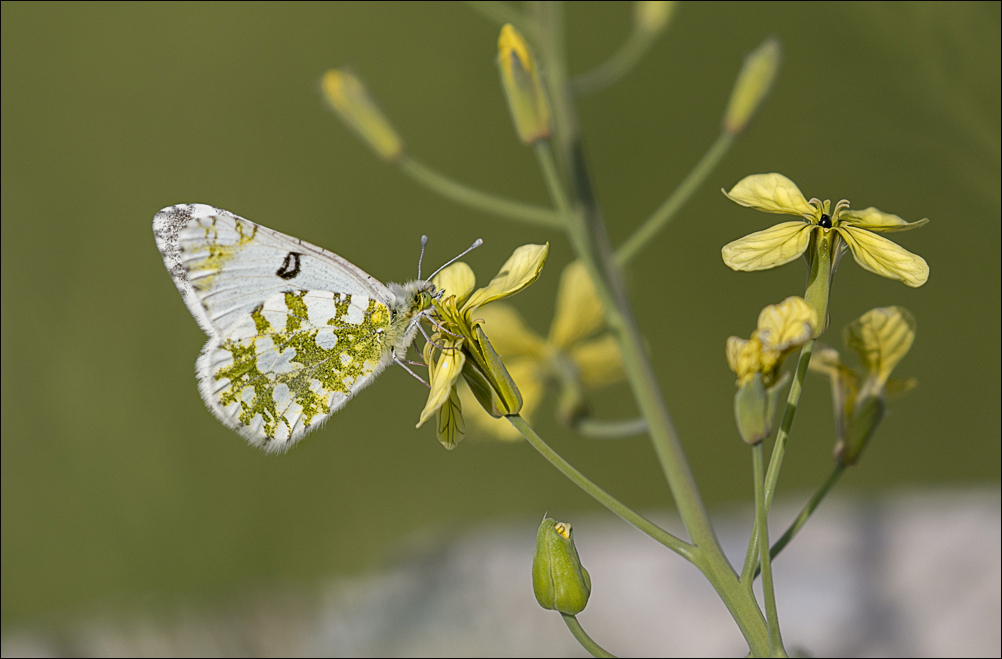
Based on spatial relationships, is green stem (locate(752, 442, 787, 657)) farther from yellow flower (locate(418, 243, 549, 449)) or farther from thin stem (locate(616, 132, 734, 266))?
thin stem (locate(616, 132, 734, 266))

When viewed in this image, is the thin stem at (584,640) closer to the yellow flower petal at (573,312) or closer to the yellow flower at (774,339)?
the yellow flower at (774,339)

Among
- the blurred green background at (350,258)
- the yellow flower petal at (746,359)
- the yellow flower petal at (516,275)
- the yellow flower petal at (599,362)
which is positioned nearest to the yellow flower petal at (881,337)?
the yellow flower petal at (746,359)

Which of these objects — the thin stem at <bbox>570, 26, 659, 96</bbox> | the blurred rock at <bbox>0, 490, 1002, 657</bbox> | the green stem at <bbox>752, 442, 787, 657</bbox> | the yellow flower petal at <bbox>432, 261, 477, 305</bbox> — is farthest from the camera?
the blurred rock at <bbox>0, 490, 1002, 657</bbox>

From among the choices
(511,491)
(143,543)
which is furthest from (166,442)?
(511,491)

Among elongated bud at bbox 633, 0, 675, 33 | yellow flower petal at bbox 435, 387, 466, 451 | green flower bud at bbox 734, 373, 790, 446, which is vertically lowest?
yellow flower petal at bbox 435, 387, 466, 451

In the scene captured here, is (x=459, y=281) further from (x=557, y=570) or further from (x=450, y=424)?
(x=557, y=570)

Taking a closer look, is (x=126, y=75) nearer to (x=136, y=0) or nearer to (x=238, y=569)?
(x=136, y=0)

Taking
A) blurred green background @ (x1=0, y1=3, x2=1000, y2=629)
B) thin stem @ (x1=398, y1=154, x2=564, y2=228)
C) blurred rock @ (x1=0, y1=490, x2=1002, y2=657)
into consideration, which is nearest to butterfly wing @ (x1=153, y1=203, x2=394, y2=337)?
thin stem @ (x1=398, y1=154, x2=564, y2=228)
